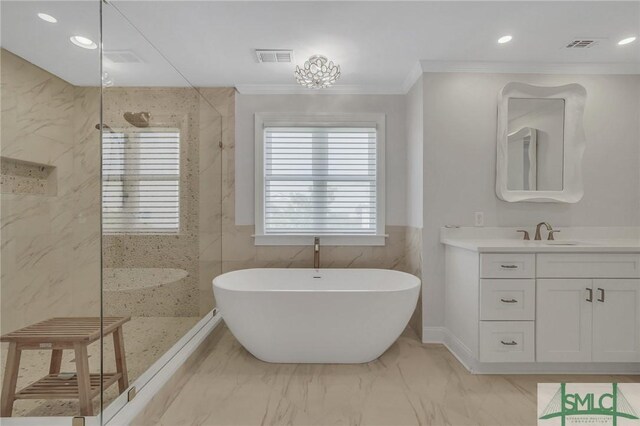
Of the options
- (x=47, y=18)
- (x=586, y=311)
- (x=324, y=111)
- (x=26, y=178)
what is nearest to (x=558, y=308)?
(x=586, y=311)

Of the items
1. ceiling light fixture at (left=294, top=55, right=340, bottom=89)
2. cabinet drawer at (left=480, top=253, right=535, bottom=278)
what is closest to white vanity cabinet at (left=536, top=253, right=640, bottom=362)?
cabinet drawer at (left=480, top=253, right=535, bottom=278)

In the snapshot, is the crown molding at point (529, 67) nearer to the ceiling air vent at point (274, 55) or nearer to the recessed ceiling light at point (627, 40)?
the recessed ceiling light at point (627, 40)

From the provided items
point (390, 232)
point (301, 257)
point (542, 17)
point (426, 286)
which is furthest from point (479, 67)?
point (301, 257)

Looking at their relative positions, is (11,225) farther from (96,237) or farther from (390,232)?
(390,232)

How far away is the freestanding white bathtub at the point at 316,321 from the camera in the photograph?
232 cm

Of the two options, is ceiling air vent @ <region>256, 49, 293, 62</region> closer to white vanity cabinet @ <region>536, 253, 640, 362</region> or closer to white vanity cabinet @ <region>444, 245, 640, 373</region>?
white vanity cabinet @ <region>444, 245, 640, 373</region>

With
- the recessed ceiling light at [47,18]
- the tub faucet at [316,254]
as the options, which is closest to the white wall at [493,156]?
the tub faucet at [316,254]

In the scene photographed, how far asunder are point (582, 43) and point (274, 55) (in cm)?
230

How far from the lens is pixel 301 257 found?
3.43m

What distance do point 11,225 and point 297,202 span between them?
218 centimetres

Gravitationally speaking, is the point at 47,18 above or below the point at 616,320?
above

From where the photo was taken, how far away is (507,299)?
2334 millimetres

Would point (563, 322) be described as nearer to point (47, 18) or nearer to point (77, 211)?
point (77, 211)

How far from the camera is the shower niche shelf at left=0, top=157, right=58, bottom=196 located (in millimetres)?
1655
